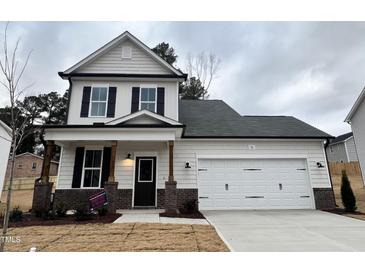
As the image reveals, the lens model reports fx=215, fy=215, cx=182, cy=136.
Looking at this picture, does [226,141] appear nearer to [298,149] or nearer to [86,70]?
[298,149]

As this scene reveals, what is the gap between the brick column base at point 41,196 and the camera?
777cm

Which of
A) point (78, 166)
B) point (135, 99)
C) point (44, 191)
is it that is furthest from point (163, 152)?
point (44, 191)

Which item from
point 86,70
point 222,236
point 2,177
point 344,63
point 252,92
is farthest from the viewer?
point 252,92

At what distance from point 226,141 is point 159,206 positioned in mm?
4100

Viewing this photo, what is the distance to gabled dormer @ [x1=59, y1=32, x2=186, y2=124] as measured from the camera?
10086 millimetres

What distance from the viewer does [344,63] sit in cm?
1398

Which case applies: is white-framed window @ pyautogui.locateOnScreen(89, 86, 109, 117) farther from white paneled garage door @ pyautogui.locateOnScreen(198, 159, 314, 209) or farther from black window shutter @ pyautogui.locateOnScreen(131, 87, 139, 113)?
white paneled garage door @ pyautogui.locateOnScreen(198, 159, 314, 209)

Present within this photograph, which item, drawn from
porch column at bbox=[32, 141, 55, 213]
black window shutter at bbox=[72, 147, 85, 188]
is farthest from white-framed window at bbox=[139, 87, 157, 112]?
porch column at bbox=[32, 141, 55, 213]

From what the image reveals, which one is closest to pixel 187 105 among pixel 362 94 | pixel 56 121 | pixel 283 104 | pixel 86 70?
pixel 86 70

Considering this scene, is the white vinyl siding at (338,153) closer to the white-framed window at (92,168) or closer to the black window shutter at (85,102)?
the white-framed window at (92,168)

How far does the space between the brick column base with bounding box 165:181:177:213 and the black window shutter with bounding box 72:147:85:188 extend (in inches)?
158

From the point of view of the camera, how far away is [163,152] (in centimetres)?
962

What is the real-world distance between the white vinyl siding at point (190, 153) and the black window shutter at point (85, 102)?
160 centimetres

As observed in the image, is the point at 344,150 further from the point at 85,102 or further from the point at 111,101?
the point at 85,102
